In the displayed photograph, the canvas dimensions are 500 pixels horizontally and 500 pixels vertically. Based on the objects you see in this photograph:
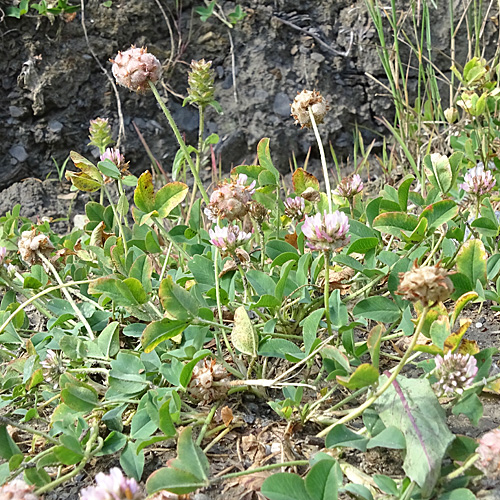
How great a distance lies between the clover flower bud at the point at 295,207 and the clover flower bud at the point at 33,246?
592 millimetres

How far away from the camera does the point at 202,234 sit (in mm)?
1476

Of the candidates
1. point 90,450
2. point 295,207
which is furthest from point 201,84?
point 90,450

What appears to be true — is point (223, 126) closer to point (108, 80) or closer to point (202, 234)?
point (108, 80)

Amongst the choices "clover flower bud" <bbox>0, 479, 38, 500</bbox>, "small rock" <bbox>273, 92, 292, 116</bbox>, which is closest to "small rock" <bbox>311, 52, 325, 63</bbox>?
"small rock" <bbox>273, 92, 292, 116</bbox>

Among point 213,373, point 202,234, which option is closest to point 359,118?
point 202,234

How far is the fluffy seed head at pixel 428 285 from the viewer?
29.0 inches

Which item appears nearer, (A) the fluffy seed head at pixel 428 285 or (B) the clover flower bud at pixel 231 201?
(A) the fluffy seed head at pixel 428 285

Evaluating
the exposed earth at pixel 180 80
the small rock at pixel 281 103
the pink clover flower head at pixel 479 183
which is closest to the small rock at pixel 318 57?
the exposed earth at pixel 180 80

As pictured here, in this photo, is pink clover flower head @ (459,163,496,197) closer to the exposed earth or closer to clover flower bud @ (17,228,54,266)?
clover flower bud @ (17,228,54,266)

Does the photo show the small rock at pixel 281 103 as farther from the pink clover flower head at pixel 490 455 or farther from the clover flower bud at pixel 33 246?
the pink clover flower head at pixel 490 455

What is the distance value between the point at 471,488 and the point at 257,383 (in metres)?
0.36

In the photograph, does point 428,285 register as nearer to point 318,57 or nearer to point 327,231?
point 327,231

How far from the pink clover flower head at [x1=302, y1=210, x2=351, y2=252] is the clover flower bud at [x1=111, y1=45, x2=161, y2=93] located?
1.90 ft

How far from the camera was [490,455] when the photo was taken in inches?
29.5
